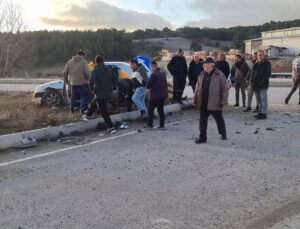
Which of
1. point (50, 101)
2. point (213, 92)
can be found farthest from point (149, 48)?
point (213, 92)

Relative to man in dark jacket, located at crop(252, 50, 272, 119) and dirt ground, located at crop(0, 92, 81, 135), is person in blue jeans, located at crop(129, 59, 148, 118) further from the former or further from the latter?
man in dark jacket, located at crop(252, 50, 272, 119)

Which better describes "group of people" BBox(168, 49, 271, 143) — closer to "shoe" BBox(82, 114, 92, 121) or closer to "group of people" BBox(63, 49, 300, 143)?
"group of people" BBox(63, 49, 300, 143)

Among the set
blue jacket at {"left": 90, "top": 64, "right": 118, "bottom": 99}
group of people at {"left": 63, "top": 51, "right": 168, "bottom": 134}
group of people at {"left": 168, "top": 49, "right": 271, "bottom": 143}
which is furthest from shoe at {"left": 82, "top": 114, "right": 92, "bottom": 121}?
group of people at {"left": 168, "top": 49, "right": 271, "bottom": 143}

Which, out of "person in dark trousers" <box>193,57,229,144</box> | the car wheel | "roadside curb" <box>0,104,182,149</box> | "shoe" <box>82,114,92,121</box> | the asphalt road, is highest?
"person in dark trousers" <box>193,57,229,144</box>

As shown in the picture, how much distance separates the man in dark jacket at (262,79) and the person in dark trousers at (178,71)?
298 cm

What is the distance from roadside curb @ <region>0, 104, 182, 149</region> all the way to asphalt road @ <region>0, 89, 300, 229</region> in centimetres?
42

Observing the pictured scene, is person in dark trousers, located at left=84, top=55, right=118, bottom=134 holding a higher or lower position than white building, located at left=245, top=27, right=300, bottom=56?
lower

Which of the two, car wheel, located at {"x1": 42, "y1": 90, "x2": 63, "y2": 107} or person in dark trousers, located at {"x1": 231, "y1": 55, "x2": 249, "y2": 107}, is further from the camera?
car wheel, located at {"x1": 42, "y1": 90, "x2": 63, "y2": 107}

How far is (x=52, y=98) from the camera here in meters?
15.2

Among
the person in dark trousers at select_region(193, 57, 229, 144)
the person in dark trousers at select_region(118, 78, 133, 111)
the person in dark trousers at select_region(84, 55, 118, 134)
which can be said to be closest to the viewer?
the person in dark trousers at select_region(193, 57, 229, 144)

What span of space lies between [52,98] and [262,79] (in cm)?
650

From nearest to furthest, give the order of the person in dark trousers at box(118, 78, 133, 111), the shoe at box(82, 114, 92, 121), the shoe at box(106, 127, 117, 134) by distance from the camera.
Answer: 1. the shoe at box(106, 127, 117, 134)
2. the shoe at box(82, 114, 92, 121)
3. the person in dark trousers at box(118, 78, 133, 111)

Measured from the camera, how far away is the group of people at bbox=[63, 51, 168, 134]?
37.9ft

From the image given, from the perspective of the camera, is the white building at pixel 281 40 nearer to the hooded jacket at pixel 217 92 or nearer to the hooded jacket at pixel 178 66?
the hooded jacket at pixel 178 66
